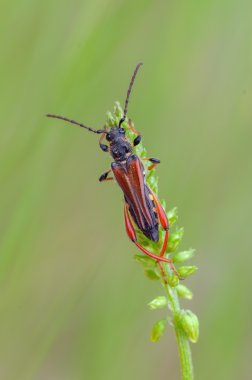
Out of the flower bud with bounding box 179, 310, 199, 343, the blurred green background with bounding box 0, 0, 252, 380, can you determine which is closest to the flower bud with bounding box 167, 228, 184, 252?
the flower bud with bounding box 179, 310, 199, 343

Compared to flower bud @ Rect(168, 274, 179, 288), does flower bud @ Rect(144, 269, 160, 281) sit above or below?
above

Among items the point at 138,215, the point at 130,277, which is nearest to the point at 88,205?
the point at 130,277

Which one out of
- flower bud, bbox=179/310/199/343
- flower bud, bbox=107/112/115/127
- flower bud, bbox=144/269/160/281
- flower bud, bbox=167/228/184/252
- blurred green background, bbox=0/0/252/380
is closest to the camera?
flower bud, bbox=179/310/199/343

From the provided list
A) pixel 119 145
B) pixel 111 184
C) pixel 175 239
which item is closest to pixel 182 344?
pixel 175 239

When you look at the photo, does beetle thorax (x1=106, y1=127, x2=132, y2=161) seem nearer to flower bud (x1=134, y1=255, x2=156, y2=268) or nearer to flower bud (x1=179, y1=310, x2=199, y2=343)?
flower bud (x1=134, y1=255, x2=156, y2=268)

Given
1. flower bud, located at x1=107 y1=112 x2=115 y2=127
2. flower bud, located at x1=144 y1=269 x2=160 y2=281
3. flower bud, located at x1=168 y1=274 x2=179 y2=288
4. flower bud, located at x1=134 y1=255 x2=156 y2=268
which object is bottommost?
flower bud, located at x1=168 y1=274 x2=179 y2=288

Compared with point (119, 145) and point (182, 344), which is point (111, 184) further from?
point (182, 344)

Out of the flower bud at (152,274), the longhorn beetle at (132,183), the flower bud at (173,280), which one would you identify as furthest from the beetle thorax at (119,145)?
the flower bud at (173,280)
